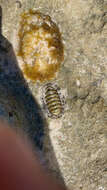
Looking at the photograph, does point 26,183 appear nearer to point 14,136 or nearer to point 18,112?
point 14,136

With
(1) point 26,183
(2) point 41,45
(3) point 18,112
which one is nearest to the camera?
(1) point 26,183

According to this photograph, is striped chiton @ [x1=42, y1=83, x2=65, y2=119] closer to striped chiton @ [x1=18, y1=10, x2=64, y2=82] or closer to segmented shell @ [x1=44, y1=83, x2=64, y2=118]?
segmented shell @ [x1=44, y1=83, x2=64, y2=118]

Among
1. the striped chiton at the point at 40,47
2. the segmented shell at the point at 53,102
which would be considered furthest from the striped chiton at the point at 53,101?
the striped chiton at the point at 40,47

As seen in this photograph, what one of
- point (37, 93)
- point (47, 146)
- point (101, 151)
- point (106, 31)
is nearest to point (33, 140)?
point (47, 146)

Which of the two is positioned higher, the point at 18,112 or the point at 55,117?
the point at 18,112

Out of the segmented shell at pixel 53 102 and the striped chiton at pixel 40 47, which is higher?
the striped chiton at pixel 40 47

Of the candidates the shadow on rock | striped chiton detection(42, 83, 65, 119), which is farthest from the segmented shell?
the shadow on rock

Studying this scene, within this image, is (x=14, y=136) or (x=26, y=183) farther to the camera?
(x=14, y=136)

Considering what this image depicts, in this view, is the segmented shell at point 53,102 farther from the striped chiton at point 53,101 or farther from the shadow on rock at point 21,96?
the shadow on rock at point 21,96
